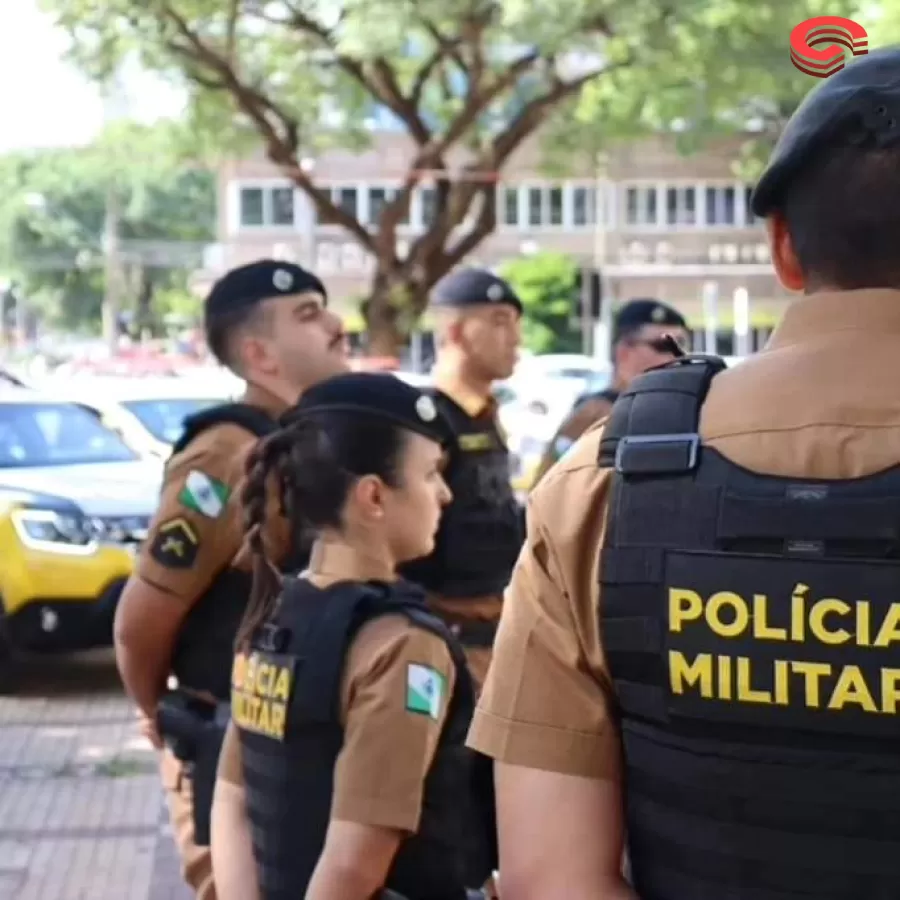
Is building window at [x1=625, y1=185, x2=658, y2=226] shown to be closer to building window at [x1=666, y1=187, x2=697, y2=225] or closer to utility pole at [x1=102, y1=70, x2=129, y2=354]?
building window at [x1=666, y1=187, x2=697, y2=225]

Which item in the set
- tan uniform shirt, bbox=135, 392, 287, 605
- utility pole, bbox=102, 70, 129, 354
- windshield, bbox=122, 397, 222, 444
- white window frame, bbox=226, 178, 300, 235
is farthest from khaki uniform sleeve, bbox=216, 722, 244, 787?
white window frame, bbox=226, 178, 300, 235

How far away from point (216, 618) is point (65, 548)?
231 inches

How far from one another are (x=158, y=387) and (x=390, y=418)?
11153 millimetres

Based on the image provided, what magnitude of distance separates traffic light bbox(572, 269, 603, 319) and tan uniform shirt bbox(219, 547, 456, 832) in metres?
46.1

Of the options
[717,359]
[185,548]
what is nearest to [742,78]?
[185,548]

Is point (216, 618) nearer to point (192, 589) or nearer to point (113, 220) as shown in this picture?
point (192, 589)

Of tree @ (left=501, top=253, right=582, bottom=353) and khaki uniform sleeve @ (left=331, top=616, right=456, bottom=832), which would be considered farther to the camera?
tree @ (left=501, top=253, right=582, bottom=353)

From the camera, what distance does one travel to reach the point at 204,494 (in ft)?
10.9

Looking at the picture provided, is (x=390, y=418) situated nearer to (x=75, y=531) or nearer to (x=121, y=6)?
(x=75, y=531)

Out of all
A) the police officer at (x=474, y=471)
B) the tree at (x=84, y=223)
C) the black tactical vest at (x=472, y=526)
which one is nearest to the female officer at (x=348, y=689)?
the police officer at (x=474, y=471)

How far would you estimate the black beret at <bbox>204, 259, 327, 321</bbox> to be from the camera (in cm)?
366

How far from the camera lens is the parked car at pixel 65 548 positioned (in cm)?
891

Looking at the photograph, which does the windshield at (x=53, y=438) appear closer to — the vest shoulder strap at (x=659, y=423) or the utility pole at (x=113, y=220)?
the vest shoulder strap at (x=659, y=423)

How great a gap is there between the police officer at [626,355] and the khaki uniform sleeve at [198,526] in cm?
228
